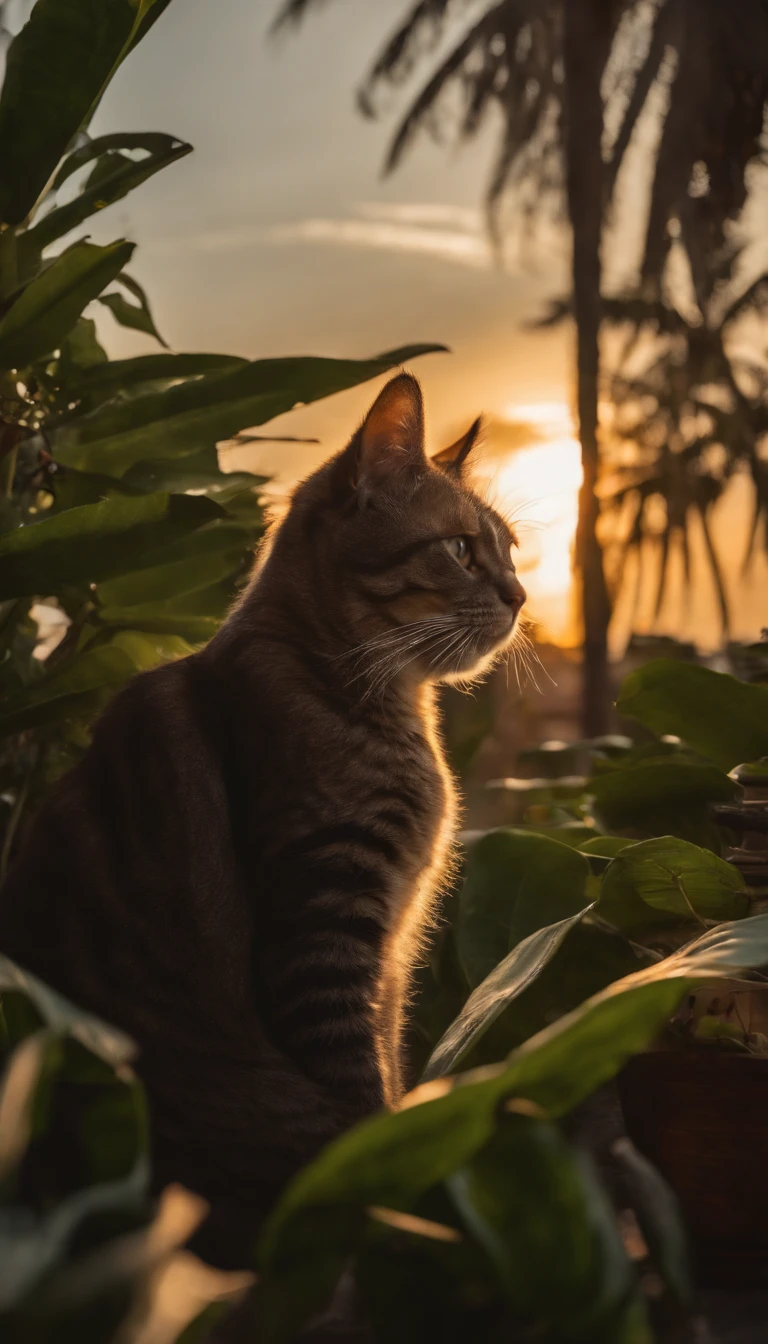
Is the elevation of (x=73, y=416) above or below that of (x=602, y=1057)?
above

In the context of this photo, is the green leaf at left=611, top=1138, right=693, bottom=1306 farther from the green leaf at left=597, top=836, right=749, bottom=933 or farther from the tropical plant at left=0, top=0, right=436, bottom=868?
the tropical plant at left=0, top=0, right=436, bottom=868

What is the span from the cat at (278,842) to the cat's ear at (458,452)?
18cm

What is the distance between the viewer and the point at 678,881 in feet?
3.13

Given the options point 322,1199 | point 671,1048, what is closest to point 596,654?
point 671,1048

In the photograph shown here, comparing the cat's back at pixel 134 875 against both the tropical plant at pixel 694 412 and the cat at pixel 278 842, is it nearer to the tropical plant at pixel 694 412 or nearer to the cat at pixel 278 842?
the cat at pixel 278 842

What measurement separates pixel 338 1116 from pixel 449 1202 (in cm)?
69

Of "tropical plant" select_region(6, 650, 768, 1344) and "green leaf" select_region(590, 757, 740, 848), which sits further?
"green leaf" select_region(590, 757, 740, 848)

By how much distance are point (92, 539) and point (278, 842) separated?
427mm

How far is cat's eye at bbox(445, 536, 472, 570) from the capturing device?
5.41 ft

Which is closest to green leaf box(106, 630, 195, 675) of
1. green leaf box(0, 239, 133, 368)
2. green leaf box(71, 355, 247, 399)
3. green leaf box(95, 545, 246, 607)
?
green leaf box(95, 545, 246, 607)

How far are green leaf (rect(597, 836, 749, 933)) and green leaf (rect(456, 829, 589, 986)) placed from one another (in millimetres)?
177

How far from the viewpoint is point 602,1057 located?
1.61 ft

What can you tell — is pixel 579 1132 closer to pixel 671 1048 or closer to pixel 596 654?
pixel 671 1048

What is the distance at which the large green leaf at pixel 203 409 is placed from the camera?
131 centimetres
